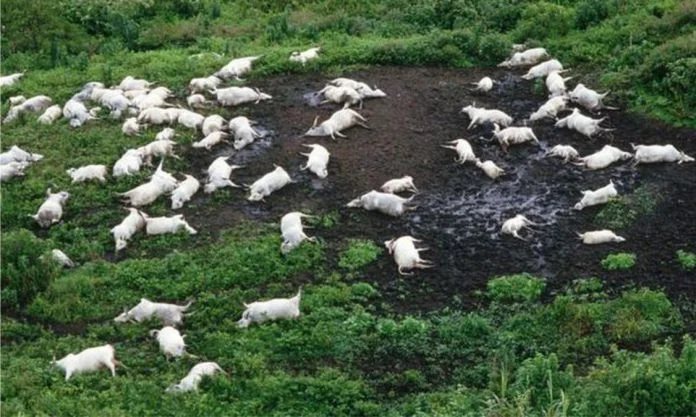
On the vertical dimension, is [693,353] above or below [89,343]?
above

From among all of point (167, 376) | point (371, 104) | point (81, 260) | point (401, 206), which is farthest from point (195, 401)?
point (371, 104)

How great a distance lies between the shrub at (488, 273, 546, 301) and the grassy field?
0.02 metres

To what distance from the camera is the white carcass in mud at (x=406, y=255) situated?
12.3 m

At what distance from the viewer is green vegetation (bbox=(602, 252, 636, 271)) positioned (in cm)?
1212

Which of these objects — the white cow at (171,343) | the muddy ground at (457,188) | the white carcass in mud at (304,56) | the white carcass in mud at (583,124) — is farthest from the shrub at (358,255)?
the white carcass in mud at (304,56)

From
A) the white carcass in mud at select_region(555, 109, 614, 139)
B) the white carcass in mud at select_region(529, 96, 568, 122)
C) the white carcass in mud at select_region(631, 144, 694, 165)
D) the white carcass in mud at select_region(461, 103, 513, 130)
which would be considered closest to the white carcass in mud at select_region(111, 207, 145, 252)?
the white carcass in mud at select_region(461, 103, 513, 130)

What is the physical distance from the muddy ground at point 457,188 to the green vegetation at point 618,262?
0.09 m

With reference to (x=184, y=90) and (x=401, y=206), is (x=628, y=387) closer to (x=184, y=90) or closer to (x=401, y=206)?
(x=401, y=206)

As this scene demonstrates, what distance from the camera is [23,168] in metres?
15.4

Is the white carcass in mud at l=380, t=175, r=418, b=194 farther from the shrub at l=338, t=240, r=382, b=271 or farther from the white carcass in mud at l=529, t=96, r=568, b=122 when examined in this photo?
the white carcass in mud at l=529, t=96, r=568, b=122

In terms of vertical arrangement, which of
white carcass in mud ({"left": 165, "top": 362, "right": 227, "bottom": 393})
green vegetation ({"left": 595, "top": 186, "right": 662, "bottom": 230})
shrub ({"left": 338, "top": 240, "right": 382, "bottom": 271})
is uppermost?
white carcass in mud ({"left": 165, "top": 362, "right": 227, "bottom": 393})

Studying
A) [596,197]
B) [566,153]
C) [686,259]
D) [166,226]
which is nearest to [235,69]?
[166,226]

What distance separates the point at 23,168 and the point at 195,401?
691 centimetres

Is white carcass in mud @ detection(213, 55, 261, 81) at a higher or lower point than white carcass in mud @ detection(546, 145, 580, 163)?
lower
